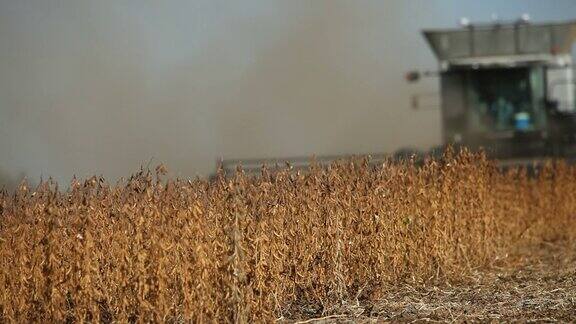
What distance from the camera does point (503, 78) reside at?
18219 millimetres

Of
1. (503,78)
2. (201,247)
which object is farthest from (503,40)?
(201,247)

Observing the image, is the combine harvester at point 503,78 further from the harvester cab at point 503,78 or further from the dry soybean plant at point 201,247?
the dry soybean plant at point 201,247

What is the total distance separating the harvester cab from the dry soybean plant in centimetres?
928

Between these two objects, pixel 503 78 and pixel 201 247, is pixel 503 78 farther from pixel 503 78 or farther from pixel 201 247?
pixel 201 247

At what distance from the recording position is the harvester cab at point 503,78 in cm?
1784

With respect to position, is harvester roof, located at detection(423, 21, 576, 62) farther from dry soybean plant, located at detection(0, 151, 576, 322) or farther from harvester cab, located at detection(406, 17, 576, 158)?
dry soybean plant, located at detection(0, 151, 576, 322)

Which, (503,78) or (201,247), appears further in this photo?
(503,78)

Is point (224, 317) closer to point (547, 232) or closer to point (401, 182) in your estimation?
point (401, 182)

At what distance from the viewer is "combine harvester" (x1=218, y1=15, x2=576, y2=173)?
1784cm

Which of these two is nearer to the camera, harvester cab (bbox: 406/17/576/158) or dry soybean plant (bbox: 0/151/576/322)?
dry soybean plant (bbox: 0/151/576/322)

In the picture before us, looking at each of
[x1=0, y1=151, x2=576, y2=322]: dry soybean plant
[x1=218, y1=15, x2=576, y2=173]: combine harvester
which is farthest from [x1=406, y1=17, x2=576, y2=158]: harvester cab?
[x1=0, y1=151, x2=576, y2=322]: dry soybean plant

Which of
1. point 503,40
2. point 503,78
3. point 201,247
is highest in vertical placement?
point 503,40

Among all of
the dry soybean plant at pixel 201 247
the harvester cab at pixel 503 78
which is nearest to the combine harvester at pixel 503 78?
the harvester cab at pixel 503 78

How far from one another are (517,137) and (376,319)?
10.9m
